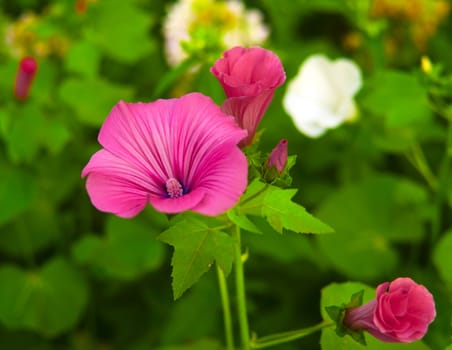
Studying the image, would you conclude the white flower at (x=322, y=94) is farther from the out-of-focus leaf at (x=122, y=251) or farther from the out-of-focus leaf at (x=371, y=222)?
the out-of-focus leaf at (x=122, y=251)

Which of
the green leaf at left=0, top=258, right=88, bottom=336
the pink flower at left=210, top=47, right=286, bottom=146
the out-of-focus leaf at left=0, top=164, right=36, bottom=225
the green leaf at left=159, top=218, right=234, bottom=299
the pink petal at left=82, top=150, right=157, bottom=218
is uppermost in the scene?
the pink flower at left=210, top=47, right=286, bottom=146

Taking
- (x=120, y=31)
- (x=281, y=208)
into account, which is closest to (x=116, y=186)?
(x=281, y=208)

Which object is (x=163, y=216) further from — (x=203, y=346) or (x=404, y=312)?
(x=404, y=312)

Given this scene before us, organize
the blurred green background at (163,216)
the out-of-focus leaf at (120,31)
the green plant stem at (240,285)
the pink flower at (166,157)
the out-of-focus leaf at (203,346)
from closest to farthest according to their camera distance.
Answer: the pink flower at (166,157) → the green plant stem at (240,285) → the out-of-focus leaf at (203,346) → the blurred green background at (163,216) → the out-of-focus leaf at (120,31)

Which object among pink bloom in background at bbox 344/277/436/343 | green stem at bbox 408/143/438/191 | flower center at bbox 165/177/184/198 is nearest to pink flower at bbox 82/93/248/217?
flower center at bbox 165/177/184/198

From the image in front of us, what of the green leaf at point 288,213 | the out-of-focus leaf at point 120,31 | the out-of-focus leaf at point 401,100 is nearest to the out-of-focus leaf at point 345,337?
the green leaf at point 288,213

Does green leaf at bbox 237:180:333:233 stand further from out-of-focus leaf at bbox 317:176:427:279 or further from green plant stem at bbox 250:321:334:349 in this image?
out-of-focus leaf at bbox 317:176:427:279
